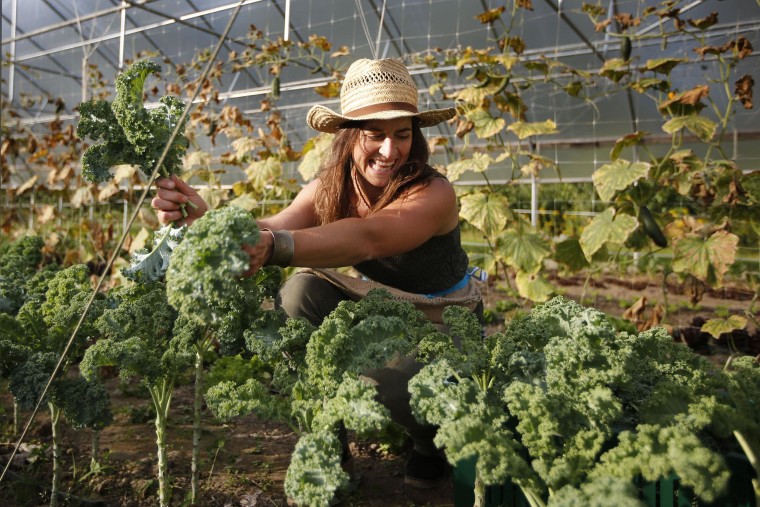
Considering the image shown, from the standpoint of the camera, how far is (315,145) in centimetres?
462

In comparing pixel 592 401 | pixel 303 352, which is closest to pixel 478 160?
pixel 303 352

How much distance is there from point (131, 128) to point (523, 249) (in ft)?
8.90

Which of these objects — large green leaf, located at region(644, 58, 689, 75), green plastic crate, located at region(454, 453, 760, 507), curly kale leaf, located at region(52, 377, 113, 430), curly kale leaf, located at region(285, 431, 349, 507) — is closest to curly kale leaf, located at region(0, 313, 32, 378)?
curly kale leaf, located at region(52, 377, 113, 430)

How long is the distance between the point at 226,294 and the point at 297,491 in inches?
18.3

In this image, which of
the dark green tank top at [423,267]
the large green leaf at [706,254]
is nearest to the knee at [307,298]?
the dark green tank top at [423,267]

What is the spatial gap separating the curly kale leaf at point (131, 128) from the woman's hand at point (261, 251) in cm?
49

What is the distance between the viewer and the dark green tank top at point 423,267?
99.2 inches

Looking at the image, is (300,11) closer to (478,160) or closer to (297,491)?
(478,160)

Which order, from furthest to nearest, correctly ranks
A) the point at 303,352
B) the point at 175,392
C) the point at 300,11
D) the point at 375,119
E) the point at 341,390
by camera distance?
the point at 300,11 < the point at 175,392 < the point at 375,119 < the point at 303,352 < the point at 341,390

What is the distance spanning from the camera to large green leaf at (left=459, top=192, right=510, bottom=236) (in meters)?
3.95

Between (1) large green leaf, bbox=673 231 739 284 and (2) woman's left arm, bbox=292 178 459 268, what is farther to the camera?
(1) large green leaf, bbox=673 231 739 284

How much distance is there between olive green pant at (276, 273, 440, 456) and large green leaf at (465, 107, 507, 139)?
78.1 inches

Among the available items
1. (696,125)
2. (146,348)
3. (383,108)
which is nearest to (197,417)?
(146,348)

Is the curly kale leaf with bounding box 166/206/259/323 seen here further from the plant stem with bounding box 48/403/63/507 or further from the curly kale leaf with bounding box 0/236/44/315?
the curly kale leaf with bounding box 0/236/44/315
